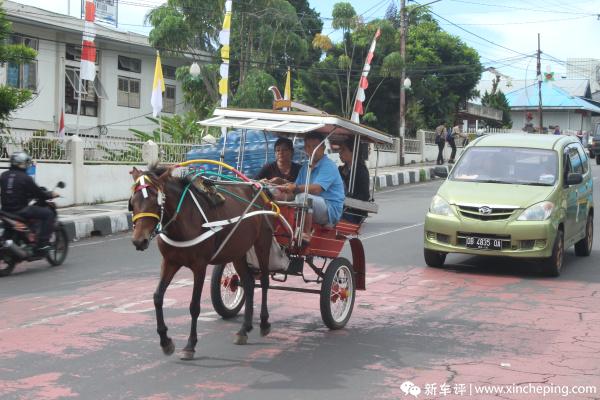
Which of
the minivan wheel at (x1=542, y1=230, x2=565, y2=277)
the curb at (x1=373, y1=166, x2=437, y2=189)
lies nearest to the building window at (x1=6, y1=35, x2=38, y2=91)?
the curb at (x1=373, y1=166, x2=437, y2=189)

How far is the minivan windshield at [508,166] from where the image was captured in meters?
11.9

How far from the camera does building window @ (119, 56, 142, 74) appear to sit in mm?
36750

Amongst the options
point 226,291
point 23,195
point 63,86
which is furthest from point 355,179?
point 63,86

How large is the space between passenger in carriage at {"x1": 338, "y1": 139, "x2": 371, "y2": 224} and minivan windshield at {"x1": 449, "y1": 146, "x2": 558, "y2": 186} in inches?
136

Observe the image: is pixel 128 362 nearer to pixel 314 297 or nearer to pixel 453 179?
pixel 314 297

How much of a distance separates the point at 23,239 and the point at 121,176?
31.6 feet

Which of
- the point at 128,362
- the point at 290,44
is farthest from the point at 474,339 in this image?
the point at 290,44

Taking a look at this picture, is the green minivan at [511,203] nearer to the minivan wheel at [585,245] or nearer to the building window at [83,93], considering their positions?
the minivan wheel at [585,245]

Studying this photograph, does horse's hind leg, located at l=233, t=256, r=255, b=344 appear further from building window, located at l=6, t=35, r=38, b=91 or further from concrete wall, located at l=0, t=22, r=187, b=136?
building window, located at l=6, t=35, r=38, b=91

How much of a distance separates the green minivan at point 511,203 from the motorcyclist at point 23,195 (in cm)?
558

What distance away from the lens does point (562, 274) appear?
1161cm

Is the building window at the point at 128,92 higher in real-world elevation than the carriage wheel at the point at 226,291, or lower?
higher

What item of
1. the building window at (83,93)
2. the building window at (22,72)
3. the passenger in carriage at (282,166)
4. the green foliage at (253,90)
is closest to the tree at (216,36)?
the green foliage at (253,90)

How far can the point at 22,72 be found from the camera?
3139 cm
